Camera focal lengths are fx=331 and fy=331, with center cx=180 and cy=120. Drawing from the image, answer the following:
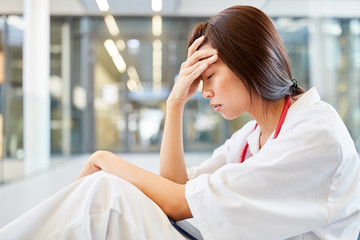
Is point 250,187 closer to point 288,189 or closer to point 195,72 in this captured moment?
point 288,189

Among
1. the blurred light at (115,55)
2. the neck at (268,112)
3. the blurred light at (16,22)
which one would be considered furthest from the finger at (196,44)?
the blurred light at (115,55)

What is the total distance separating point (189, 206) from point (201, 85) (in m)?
0.49

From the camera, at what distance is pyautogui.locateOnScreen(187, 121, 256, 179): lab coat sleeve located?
4.14 feet

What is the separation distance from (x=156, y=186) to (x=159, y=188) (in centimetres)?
1

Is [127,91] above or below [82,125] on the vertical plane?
above

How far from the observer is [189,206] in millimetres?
844

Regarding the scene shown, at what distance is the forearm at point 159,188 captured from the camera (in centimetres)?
89

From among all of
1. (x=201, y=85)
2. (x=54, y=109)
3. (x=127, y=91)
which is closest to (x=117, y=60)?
(x=127, y=91)

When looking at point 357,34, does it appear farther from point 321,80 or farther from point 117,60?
point 117,60

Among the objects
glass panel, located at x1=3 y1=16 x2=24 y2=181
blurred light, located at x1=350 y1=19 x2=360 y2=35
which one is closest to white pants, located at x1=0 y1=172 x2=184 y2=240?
blurred light, located at x1=350 y1=19 x2=360 y2=35

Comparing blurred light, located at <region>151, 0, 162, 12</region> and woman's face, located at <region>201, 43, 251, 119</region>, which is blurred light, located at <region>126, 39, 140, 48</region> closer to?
blurred light, located at <region>151, 0, 162, 12</region>

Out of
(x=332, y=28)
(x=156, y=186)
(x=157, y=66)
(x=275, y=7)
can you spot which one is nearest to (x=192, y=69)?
(x=156, y=186)

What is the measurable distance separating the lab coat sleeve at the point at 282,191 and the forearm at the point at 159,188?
10cm

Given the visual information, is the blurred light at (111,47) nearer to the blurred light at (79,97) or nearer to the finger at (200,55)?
the blurred light at (79,97)
